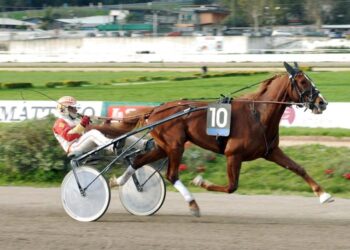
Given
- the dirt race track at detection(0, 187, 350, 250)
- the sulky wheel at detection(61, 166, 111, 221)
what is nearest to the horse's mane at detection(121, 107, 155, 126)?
the sulky wheel at detection(61, 166, 111, 221)

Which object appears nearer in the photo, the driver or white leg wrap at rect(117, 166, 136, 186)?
the driver

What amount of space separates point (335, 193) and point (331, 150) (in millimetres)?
1836

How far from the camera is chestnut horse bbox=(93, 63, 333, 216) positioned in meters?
7.87

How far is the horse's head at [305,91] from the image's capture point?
785 cm

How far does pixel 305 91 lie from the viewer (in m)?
7.89

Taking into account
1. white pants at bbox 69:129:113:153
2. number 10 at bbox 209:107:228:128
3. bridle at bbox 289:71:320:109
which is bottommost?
white pants at bbox 69:129:113:153

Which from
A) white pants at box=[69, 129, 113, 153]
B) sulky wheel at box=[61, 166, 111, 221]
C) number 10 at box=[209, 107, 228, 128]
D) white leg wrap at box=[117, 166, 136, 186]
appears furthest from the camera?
white leg wrap at box=[117, 166, 136, 186]

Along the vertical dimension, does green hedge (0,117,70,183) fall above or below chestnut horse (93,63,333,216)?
below

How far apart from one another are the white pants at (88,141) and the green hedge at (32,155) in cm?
297

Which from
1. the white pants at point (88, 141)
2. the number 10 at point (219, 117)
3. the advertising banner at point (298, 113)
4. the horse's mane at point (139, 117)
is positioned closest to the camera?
the number 10 at point (219, 117)

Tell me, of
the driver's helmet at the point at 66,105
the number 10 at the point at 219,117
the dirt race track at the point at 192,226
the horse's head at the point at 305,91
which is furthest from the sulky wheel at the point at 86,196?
the horse's head at the point at 305,91

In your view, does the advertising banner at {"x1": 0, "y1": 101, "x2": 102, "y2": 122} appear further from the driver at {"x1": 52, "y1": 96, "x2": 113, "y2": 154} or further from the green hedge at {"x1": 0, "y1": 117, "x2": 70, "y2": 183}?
the driver at {"x1": 52, "y1": 96, "x2": 113, "y2": 154}

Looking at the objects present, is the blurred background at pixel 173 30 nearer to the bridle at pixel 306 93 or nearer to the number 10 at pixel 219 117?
the bridle at pixel 306 93

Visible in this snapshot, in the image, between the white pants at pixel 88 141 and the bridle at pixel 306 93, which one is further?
the white pants at pixel 88 141
